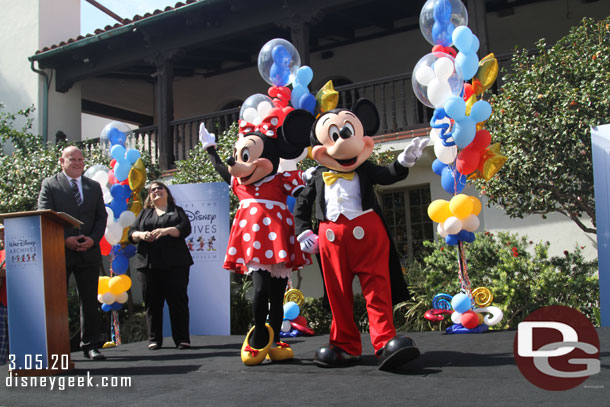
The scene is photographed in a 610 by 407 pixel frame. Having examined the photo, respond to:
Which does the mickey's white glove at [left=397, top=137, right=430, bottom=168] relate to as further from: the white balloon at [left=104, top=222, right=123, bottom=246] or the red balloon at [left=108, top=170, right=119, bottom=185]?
the red balloon at [left=108, top=170, right=119, bottom=185]

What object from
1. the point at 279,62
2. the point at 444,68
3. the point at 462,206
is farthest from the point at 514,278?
the point at 279,62

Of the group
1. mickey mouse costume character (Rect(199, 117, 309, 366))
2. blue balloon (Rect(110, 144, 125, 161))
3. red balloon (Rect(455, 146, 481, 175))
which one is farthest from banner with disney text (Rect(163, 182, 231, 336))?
red balloon (Rect(455, 146, 481, 175))

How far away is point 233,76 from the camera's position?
1411 cm

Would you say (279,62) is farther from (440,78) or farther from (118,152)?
(118,152)

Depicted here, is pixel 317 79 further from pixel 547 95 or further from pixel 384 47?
pixel 547 95

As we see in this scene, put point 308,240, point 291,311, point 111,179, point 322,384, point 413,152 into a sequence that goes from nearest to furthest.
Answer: point 322,384
point 413,152
point 308,240
point 291,311
point 111,179

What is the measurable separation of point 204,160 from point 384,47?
467 centimetres

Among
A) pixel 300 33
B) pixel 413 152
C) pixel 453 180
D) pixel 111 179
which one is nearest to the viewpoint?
pixel 413 152

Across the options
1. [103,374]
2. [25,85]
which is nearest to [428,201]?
[103,374]

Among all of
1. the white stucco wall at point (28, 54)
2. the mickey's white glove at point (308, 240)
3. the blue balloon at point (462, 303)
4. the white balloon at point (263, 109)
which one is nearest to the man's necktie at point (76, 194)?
the white balloon at point (263, 109)

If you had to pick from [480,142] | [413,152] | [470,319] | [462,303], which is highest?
[480,142]

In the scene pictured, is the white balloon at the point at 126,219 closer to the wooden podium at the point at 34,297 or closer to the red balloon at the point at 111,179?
the red balloon at the point at 111,179

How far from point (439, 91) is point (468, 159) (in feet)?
2.00

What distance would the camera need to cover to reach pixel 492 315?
5605 millimetres
